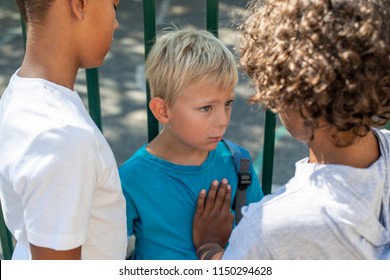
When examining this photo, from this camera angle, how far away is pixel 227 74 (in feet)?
6.31

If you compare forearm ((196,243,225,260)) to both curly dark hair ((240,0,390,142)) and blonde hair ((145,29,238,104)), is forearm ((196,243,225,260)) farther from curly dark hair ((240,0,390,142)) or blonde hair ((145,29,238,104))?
curly dark hair ((240,0,390,142))

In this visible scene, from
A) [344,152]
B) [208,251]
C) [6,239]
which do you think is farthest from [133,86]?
[344,152]

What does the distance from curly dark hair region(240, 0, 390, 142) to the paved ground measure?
157 centimetres

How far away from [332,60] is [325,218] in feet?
1.12

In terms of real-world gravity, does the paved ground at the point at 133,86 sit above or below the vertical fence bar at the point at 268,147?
below

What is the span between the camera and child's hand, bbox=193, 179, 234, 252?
1.93 metres

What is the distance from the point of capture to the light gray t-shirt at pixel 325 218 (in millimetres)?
1314

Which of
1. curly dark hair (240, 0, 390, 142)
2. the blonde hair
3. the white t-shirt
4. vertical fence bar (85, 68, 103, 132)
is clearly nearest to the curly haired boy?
curly dark hair (240, 0, 390, 142)

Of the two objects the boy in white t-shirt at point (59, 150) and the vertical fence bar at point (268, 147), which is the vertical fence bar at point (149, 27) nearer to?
the boy in white t-shirt at point (59, 150)

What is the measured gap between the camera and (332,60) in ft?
4.14

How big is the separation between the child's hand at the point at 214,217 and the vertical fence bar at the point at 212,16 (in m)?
0.49

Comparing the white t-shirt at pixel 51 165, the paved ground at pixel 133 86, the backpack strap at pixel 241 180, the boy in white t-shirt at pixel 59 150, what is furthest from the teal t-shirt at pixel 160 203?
the paved ground at pixel 133 86

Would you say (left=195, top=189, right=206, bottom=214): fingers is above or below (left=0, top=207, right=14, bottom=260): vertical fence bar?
above
